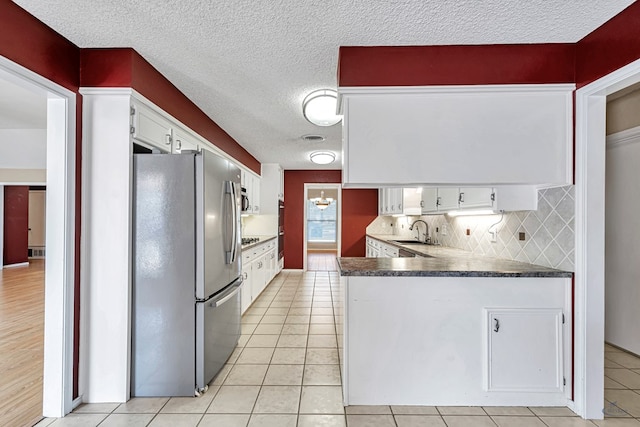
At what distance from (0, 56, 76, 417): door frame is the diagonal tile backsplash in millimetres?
3178

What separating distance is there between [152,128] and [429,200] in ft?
9.68

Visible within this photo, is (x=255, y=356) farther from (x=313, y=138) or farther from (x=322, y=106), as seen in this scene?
(x=313, y=138)

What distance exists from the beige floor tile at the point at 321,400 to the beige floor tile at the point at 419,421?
360mm

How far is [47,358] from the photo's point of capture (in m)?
1.92

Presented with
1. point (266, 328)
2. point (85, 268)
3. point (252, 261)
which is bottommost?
point (266, 328)

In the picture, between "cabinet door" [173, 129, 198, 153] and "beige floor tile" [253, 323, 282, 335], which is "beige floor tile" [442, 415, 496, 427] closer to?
"beige floor tile" [253, 323, 282, 335]

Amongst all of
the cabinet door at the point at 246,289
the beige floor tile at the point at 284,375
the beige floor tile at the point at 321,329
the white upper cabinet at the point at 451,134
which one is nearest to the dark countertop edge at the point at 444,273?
the white upper cabinet at the point at 451,134

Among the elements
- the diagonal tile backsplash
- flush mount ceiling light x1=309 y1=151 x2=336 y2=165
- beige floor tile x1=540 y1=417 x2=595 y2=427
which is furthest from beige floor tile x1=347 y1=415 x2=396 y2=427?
flush mount ceiling light x1=309 y1=151 x2=336 y2=165

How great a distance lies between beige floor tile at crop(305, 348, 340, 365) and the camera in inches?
105

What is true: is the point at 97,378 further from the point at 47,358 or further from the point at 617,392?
the point at 617,392

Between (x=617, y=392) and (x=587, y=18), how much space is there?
2.46m

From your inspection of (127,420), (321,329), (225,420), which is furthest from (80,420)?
(321,329)

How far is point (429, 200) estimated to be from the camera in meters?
3.73

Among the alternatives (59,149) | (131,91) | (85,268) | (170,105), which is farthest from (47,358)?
(170,105)
